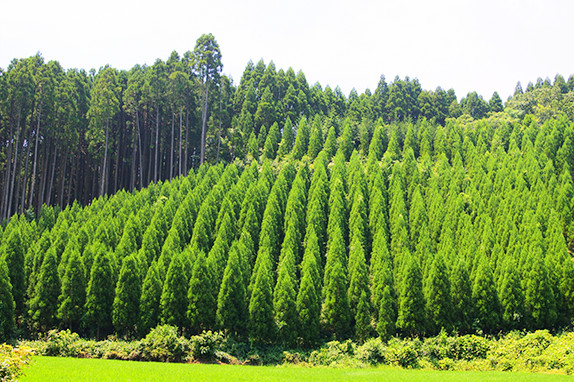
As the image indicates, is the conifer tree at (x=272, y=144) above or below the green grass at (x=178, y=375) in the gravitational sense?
above

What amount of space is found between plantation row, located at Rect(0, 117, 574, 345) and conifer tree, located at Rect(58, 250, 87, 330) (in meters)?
0.07

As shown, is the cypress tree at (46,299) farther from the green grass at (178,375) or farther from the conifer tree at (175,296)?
the green grass at (178,375)

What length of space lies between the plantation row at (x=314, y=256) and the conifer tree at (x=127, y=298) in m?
0.06

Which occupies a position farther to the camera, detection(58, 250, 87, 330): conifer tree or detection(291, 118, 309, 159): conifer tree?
detection(291, 118, 309, 159): conifer tree

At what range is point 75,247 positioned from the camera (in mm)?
26250

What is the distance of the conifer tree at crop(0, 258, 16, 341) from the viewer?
2284 centimetres

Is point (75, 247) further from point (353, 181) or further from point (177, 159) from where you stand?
point (177, 159)

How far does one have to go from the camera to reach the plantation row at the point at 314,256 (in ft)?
77.8

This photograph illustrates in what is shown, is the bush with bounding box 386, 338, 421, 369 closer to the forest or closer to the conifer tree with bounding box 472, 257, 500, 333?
the forest

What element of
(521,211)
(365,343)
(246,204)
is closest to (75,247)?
(246,204)

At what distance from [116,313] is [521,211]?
25.4m

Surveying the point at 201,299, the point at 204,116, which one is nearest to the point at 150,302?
the point at 201,299

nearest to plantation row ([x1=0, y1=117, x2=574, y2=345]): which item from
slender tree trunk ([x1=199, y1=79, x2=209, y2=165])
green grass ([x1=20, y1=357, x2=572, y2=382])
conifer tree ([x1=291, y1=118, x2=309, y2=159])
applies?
conifer tree ([x1=291, y1=118, x2=309, y2=159])

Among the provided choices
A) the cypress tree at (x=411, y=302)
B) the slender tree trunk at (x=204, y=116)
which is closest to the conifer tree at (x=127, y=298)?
the cypress tree at (x=411, y=302)
